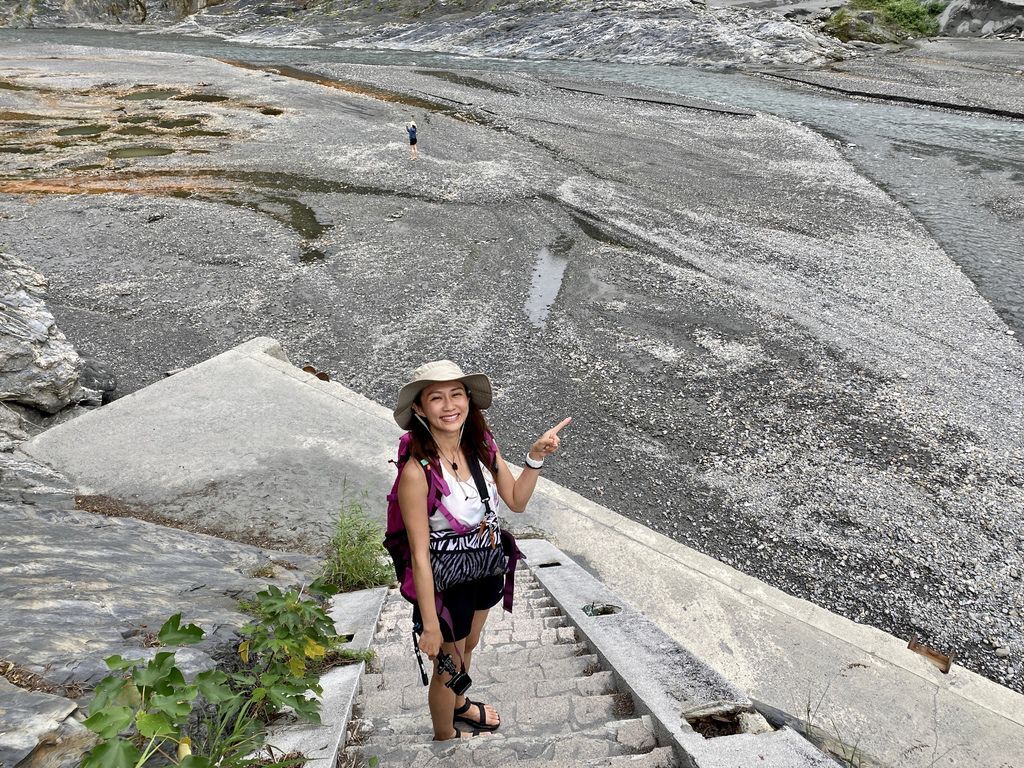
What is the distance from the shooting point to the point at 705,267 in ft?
35.9

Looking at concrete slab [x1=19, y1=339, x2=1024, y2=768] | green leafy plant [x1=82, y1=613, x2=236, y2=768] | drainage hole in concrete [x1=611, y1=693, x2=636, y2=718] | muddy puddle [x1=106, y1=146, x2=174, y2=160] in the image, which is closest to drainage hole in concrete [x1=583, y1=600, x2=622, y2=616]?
concrete slab [x1=19, y1=339, x2=1024, y2=768]

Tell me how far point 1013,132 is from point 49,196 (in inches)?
883

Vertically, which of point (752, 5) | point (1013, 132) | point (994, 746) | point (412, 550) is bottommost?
point (994, 746)

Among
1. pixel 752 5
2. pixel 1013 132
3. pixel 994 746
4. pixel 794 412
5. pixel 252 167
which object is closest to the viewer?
pixel 994 746

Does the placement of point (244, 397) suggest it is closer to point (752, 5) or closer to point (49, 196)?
point (49, 196)

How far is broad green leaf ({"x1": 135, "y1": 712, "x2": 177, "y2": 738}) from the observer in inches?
68.8

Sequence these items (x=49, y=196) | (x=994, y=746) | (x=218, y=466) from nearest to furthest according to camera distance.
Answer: (x=994, y=746) → (x=218, y=466) → (x=49, y=196)

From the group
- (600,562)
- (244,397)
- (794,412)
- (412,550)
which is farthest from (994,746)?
(244,397)

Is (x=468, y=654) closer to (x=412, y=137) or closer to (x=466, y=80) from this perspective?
(x=412, y=137)

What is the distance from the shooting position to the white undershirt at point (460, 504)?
257 centimetres

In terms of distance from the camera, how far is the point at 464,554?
2623 mm

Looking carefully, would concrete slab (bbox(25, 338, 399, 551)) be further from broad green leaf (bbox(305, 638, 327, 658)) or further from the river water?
the river water

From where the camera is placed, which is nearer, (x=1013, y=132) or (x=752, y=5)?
(x=1013, y=132)

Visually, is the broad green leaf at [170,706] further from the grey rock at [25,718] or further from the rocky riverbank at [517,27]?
the rocky riverbank at [517,27]
